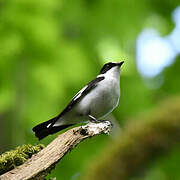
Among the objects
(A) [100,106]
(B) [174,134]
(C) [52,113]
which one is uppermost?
(C) [52,113]

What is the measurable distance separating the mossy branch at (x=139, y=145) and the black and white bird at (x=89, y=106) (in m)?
0.97

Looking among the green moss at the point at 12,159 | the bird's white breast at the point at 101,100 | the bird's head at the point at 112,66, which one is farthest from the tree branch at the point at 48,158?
the bird's head at the point at 112,66

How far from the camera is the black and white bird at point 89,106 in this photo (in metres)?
5.78

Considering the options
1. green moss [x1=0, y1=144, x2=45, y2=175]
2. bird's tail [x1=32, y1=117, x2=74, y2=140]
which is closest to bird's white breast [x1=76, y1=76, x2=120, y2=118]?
bird's tail [x1=32, y1=117, x2=74, y2=140]

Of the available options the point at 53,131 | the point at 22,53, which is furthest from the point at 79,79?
the point at 53,131

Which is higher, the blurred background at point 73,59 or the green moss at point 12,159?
the blurred background at point 73,59

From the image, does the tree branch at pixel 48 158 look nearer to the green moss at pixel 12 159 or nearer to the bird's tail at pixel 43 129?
the green moss at pixel 12 159

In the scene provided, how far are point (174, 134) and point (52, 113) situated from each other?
1900mm

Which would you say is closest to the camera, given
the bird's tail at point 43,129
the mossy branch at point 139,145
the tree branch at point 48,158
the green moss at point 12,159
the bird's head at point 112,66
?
the tree branch at point 48,158

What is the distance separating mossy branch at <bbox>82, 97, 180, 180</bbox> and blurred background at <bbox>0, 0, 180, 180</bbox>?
1.00 feet

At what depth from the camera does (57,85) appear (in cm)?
684

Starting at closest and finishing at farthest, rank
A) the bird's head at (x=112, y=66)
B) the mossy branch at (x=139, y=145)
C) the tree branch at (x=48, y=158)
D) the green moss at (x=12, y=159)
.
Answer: the tree branch at (x=48, y=158) → the green moss at (x=12, y=159) → the bird's head at (x=112, y=66) → the mossy branch at (x=139, y=145)

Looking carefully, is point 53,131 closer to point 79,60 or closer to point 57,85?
point 57,85

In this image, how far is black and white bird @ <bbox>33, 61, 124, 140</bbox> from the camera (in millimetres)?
5781
